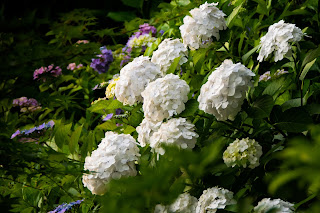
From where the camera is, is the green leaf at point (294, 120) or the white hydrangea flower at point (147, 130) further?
the white hydrangea flower at point (147, 130)

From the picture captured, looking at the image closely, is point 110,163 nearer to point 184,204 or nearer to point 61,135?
point 184,204

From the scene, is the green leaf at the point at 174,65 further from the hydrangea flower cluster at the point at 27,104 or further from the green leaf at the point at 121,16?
the green leaf at the point at 121,16

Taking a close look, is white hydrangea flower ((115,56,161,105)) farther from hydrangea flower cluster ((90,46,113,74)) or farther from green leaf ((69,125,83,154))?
hydrangea flower cluster ((90,46,113,74))

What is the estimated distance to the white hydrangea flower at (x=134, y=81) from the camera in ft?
6.31

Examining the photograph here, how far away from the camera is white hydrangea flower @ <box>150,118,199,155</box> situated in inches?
65.6

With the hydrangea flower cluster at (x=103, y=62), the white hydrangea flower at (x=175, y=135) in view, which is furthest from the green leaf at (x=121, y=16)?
the white hydrangea flower at (x=175, y=135)

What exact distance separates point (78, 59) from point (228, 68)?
0.56m

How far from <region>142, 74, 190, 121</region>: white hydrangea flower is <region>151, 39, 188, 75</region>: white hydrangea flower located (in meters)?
0.36

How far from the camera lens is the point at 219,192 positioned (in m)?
1.59

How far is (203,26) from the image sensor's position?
2.07 metres

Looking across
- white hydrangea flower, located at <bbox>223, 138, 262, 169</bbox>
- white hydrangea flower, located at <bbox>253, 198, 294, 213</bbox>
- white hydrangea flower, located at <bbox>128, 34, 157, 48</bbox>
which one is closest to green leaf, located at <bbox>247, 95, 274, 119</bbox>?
white hydrangea flower, located at <bbox>223, 138, 262, 169</bbox>

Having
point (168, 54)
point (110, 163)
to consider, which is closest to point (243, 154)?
point (110, 163)

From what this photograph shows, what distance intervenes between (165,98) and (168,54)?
0.48 metres

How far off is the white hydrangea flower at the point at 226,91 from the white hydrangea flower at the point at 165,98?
0.11m
